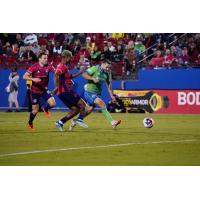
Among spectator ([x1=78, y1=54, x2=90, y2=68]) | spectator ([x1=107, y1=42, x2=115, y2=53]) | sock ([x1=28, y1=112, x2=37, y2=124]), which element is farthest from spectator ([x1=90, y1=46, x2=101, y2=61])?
sock ([x1=28, y1=112, x2=37, y2=124])

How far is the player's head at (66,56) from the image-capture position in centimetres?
1433

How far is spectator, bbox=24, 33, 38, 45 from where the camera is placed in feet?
44.7

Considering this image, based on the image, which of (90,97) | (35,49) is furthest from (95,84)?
(35,49)

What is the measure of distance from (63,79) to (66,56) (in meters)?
0.46

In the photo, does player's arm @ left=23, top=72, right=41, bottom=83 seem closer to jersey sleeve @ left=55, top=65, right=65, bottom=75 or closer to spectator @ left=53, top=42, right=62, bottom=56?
jersey sleeve @ left=55, top=65, right=65, bottom=75

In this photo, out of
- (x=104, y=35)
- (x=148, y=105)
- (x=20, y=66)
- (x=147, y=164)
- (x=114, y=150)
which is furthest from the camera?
(x=148, y=105)

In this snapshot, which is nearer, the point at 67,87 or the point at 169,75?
the point at 67,87

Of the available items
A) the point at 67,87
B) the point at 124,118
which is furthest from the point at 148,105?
the point at 67,87

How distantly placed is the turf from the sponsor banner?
0.31 metres

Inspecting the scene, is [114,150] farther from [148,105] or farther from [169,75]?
[148,105]

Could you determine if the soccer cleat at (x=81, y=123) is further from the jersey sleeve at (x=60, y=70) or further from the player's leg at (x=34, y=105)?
the jersey sleeve at (x=60, y=70)

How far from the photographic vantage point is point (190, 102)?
16156 millimetres

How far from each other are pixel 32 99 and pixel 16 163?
127 inches

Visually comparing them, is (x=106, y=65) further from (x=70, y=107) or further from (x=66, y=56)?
(x=70, y=107)
